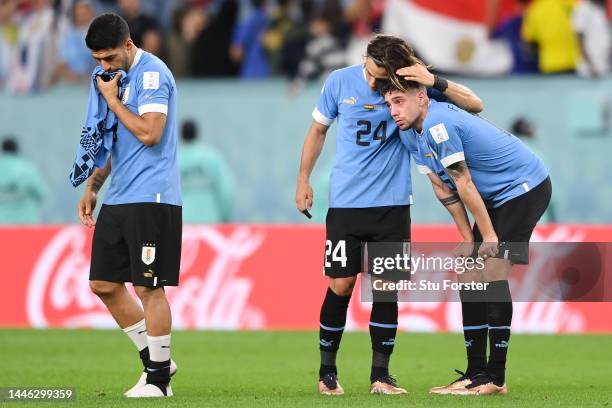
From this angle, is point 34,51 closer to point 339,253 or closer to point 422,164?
point 339,253

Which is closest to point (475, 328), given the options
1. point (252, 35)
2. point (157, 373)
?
point (157, 373)

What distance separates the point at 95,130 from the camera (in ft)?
27.5

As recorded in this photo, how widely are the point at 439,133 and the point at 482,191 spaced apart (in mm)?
573

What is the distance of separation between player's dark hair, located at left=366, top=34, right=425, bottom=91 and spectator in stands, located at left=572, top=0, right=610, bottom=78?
9.11 meters

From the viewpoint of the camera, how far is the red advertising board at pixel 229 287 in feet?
47.0

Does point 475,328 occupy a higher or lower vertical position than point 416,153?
lower

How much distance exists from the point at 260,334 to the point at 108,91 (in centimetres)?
617

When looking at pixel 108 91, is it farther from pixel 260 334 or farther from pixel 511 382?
pixel 260 334

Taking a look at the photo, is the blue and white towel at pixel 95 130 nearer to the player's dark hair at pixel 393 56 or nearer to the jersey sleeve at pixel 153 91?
the jersey sleeve at pixel 153 91

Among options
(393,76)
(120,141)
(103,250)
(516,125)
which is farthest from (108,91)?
(516,125)

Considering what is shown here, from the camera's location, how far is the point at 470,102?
28.1 ft

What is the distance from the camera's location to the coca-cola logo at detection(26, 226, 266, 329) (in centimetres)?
1455

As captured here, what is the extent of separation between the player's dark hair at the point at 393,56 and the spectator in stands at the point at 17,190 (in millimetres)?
9629

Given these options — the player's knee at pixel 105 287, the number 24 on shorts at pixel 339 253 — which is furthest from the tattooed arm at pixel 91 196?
the number 24 on shorts at pixel 339 253
